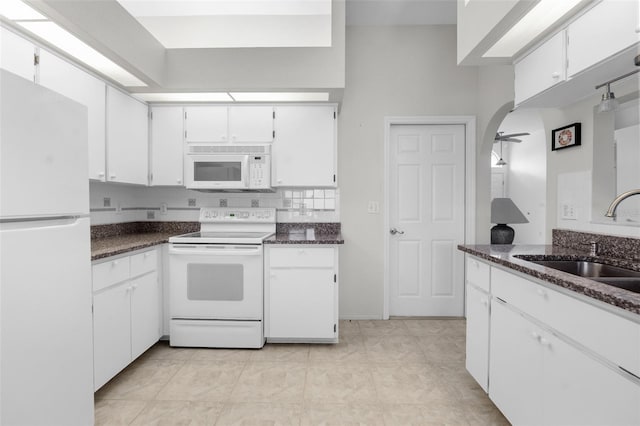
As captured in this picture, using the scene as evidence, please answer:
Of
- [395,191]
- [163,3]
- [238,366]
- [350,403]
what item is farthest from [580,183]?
[163,3]

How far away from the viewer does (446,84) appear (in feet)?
11.1

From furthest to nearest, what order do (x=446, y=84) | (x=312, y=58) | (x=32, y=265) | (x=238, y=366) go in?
1. (x=446, y=84)
2. (x=312, y=58)
3. (x=238, y=366)
4. (x=32, y=265)

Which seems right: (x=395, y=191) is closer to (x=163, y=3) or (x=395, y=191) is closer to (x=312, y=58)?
(x=312, y=58)

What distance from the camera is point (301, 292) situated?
2791 millimetres

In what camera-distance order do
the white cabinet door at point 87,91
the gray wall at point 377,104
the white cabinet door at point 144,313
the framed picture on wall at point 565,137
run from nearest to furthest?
1. the white cabinet door at point 87,91
2. the framed picture on wall at point 565,137
3. the white cabinet door at point 144,313
4. the gray wall at point 377,104

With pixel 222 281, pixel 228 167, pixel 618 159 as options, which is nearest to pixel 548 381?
pixel 618 159

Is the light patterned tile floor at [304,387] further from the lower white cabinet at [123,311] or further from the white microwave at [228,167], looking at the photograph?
the white microwave at [228,167]

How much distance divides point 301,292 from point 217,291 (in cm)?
69

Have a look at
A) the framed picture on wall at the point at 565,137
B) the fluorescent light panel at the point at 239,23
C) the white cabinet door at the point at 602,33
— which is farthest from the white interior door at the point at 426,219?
the white cabinet door at the point at 602,33

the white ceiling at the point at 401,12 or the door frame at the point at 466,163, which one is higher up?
the white ceiling at the point at 401,12

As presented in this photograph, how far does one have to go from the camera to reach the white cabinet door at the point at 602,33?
1270mm

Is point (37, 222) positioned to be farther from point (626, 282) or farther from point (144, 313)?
point (626, 282)

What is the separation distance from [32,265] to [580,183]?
2864 mm

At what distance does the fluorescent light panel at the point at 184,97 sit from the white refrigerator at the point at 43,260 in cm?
154
